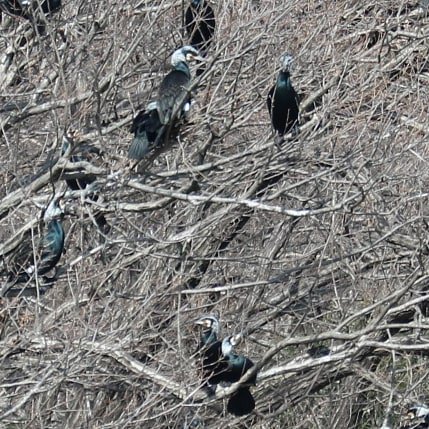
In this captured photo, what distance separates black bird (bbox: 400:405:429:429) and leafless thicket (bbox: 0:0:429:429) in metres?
0.11

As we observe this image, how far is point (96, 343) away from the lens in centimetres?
720

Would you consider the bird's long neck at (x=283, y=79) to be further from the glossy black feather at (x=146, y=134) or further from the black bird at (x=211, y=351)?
the black bird at (x=211, y=351)

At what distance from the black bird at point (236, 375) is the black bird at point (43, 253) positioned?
4.29ft

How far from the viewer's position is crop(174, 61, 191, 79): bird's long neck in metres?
8.11

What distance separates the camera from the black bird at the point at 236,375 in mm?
8008

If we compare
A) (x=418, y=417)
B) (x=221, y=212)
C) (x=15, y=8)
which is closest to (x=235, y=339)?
(x=221, y=212)

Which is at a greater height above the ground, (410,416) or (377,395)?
(410,416)

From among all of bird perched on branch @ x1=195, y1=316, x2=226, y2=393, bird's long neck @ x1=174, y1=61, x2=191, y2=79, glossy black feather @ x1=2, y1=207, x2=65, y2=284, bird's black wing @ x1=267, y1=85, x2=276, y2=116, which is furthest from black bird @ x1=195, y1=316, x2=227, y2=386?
bird's long neck @ x1=174, y1=61, x2=191, y2=79

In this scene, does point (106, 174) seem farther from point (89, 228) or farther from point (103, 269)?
point (89, 228)

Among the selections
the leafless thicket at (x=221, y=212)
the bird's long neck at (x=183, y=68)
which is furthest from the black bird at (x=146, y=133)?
the bird's long neck at (x=183, y=68)

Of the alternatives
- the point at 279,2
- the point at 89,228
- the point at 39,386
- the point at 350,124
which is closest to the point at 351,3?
the point at 279,2

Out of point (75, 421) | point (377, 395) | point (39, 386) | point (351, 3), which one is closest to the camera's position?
point (39, 386)

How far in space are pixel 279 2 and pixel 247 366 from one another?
268 cm

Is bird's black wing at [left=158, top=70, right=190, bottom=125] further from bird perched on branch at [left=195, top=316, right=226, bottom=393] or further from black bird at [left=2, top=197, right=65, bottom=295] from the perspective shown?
bird perched on branch at [left=195, top=316, right=226, bottom=393]
